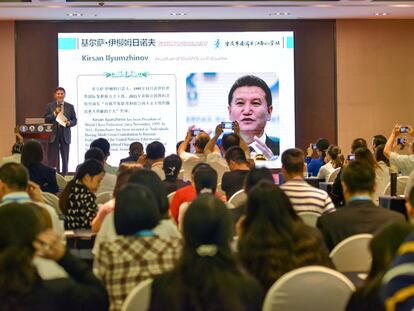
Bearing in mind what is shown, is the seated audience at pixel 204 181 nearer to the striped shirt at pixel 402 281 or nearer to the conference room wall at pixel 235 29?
the striped shirt at pixel 402 281

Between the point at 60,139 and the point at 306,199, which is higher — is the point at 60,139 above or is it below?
above

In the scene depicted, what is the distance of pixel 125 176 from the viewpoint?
5113mm

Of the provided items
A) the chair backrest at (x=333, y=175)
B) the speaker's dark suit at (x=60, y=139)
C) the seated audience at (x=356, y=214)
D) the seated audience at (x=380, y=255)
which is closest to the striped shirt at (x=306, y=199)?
the seated audience at (x=356, y=214)

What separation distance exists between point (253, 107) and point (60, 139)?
3512 mm

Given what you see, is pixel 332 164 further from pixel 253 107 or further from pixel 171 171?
pixel 253 107

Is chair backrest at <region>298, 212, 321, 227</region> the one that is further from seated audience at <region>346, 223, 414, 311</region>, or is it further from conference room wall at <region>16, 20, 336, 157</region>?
conference room wall at <region>16, 20, 336, 157</region>

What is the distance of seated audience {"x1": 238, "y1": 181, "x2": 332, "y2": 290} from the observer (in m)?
3.27

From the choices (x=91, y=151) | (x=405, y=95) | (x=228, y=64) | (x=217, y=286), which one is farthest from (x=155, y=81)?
(x=217, y=286)

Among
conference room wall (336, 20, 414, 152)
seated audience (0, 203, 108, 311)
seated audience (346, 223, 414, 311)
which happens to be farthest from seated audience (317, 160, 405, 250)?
conference room wall (336, 20, 414, 152)

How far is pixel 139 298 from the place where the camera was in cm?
283

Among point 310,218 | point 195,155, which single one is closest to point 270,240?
point 310,218

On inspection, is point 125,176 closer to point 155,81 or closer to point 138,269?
point 138,269

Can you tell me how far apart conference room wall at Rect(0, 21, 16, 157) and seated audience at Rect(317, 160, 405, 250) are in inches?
405

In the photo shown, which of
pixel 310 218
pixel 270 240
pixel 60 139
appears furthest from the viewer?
pixel 60 139
